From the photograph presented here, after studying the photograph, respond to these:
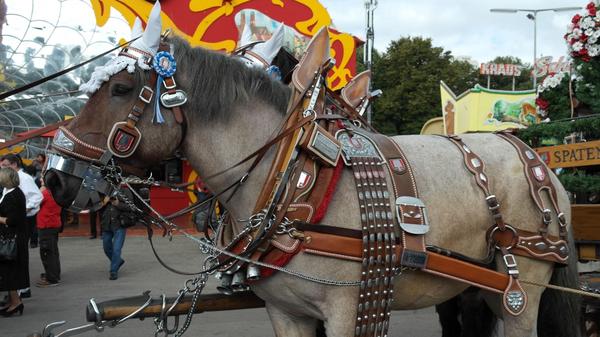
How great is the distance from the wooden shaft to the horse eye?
3.33 feet

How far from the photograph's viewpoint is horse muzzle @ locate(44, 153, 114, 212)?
2.56 metres

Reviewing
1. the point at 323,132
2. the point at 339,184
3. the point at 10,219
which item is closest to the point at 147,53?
the point at 323,132

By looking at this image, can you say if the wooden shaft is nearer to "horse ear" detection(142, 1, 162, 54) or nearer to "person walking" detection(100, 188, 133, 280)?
"horse ear" detection(142, 1, 162, 54)

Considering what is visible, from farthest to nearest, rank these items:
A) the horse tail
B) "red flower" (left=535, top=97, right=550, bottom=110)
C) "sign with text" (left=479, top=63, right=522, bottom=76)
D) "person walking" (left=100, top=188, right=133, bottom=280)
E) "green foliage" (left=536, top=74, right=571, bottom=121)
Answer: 1. "sign with text" (left=479, top=63, right=522, bottom=76)
2. "person walking" (left=100, top=188, right=133, bottom=280)
3. "red flower" (left=535, top=97, right=550, bottom=110)
4. "green foliage" (left=536, top=74, right=571, bottom=121)
5. the horse tail

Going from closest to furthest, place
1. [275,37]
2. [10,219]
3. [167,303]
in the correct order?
1. [167,303]
2. [275,37]
3. [10,219]

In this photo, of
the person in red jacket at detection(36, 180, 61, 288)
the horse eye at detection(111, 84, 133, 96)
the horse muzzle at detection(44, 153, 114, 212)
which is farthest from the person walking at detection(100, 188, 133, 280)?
→ the horse eye at detection(111, 84, 133, 96)

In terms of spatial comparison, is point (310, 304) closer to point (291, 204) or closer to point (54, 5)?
point (291, 204)

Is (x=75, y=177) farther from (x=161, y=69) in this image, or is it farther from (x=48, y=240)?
(x=48, y=240)

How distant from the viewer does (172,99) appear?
2598 mm

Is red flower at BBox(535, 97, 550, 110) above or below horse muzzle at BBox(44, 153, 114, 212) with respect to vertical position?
Result: above

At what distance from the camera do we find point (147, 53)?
8.61 ft

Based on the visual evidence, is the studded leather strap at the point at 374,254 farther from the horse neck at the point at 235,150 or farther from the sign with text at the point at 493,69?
the sign with text at the point at 493,69

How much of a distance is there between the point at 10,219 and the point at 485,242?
5.74 m

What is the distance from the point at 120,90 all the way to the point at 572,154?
3.14m
